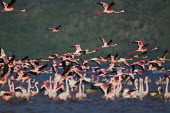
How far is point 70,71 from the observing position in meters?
25.3

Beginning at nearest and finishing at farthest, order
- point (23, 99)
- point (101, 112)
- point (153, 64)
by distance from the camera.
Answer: point (101, 112), point (23, 99), point (153, 64)

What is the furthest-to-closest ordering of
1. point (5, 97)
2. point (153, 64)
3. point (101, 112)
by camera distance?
point (153, 64)
point (5, 97)
point (101, 112)

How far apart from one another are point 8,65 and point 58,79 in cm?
446

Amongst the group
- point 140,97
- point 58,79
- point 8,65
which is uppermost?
point 8,65

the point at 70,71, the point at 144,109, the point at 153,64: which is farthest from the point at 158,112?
the point at 153,64

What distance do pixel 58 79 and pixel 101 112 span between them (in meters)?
5.49

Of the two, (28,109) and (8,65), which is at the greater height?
(8,65)

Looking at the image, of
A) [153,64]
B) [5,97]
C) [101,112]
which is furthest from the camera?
[153,64]

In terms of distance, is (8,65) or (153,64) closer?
(8,65)

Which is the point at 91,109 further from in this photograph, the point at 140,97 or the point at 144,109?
the point at 140,97

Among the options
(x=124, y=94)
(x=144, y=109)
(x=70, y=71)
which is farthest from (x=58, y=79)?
(x=144, y=109)

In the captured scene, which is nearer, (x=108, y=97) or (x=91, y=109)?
(x=91, y=109)

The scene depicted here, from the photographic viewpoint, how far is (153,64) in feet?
98.5

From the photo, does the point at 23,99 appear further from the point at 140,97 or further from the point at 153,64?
the point at 153,64
